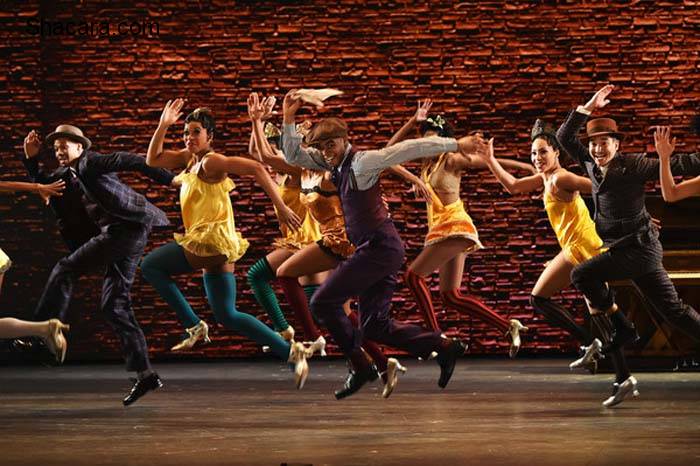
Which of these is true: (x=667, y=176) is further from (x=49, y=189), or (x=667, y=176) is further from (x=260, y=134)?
(x=49, y=189)

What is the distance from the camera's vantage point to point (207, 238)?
7.88m

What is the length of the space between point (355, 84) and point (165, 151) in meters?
2.75

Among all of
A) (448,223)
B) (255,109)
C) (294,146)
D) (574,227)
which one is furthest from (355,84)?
(294,146)

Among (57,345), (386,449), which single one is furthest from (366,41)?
(386,449)

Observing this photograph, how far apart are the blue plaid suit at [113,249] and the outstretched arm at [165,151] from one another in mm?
298

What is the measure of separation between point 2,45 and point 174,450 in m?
6.05

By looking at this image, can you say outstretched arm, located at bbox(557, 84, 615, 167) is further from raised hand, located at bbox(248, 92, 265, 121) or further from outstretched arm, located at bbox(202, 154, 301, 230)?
raised hand, located at bbox(248, 92, 265, 121)

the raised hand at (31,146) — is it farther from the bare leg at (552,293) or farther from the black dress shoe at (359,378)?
the bare leg at (552,293)

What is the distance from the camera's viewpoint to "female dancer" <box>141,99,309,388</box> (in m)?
7.75

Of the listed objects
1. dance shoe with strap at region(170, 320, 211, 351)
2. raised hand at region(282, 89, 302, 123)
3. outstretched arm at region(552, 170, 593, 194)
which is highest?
raised hand at region(282, 89, 302, 123)

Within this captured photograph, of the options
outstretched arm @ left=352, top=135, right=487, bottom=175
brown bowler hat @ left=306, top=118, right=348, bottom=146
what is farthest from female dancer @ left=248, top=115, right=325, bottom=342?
outstretched arm @ left=352, top=135, right=487, bottom=175

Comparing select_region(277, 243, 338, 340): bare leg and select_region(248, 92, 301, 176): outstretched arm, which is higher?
select_region(248, 92, 301, 176): outstretched arm

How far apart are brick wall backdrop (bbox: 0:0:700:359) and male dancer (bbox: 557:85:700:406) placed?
338cm

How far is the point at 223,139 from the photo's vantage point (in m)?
10.4
